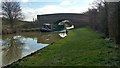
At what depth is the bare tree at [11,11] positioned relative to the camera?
136 feet

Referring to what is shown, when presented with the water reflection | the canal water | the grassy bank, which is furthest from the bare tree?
the grassy bank

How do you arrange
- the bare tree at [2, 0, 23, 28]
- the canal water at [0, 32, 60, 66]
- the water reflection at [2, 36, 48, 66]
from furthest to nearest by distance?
the bare tree at [2, 0, 23, 28], the canal water at [0, 32, 60, 66], the water reflection at [2, 36, 48, 66]

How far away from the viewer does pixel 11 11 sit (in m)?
42.1

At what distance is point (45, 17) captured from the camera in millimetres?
59062

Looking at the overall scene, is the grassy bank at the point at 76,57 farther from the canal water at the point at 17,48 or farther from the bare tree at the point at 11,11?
the bare tree at the point at 11,11

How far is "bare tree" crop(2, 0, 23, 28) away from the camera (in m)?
41.5

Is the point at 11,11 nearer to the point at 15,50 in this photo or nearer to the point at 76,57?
the point at 15,50

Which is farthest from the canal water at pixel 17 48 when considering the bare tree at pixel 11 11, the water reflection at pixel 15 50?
the bare tree at pixel 11 11

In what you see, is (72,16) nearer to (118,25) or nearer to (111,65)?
(118,25)

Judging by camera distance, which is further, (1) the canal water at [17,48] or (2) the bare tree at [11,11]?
(2) the bare tree at [11,11]

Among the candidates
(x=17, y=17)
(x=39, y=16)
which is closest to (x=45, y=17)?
(x=39, y=16)

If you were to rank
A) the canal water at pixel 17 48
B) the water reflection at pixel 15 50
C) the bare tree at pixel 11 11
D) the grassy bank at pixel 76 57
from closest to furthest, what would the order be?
the grassy bank at pixel 76 57, the water reflection at pixel 15 50, the canal water at pixel 17 48, the bare tree at pixel 11 11

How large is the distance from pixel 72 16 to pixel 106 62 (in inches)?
2047

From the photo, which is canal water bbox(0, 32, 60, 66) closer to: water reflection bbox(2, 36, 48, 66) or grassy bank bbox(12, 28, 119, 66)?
water reflection bbox(2, 36, 48, 66)
